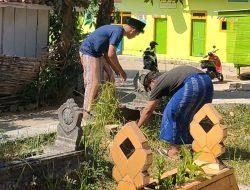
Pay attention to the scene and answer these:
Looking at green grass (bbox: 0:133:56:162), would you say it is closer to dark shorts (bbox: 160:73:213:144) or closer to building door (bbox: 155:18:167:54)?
dark shorts (bbox: 160:73:213:144)

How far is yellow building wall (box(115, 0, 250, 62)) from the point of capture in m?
22.5

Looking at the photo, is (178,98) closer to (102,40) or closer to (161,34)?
(102,40)

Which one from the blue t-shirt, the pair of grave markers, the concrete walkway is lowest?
the concrete walkway

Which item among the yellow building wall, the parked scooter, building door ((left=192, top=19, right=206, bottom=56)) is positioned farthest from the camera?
building door ((left=192, top=19, right=206, bottom=56))

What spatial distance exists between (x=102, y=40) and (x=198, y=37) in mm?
16127

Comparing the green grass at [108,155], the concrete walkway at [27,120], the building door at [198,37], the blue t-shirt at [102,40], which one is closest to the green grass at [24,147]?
the green grass at [108,155]

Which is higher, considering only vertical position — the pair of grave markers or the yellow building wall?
the yellow building wall

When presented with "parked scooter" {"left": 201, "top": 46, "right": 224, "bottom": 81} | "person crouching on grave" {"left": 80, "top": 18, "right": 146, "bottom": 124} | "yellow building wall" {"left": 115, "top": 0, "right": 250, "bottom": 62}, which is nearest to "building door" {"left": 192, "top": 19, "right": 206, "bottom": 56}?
"yellow building wall" {"left": 115, "top": 0, "right": 250, "bottom": 62}

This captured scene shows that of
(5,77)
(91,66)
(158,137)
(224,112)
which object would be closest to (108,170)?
(158,137)

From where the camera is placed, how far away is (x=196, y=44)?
2364 cm

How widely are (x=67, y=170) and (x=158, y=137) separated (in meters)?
2.44

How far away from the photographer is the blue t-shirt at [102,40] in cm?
764

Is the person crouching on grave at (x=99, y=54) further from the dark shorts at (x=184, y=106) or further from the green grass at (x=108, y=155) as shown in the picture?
the dark shorts at (x=184, y=106)

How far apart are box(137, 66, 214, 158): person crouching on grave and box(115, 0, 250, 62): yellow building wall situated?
16.0 meters
